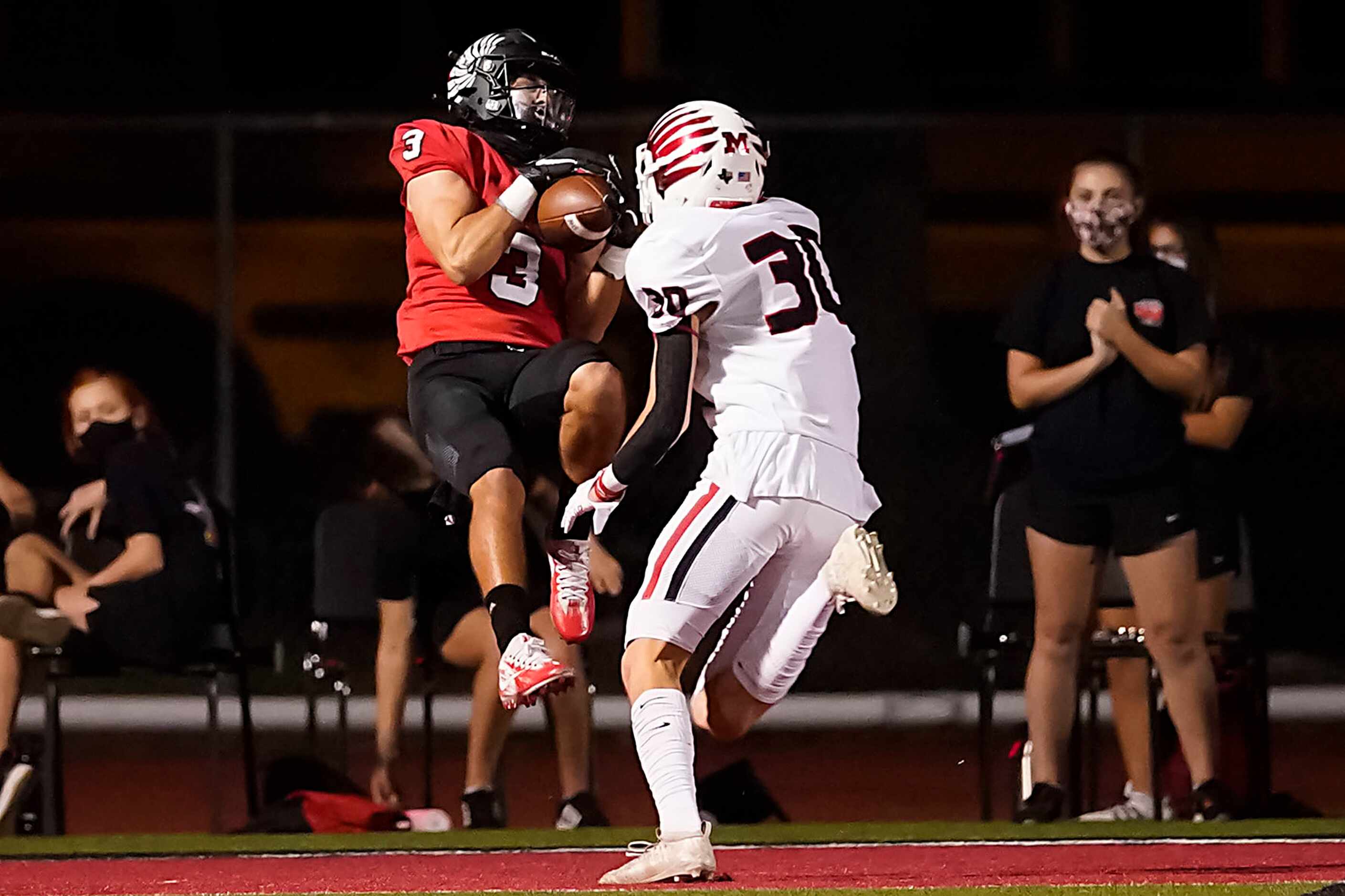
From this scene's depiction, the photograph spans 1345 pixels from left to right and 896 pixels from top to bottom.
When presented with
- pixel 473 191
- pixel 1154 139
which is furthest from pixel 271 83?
pixel 1154 139

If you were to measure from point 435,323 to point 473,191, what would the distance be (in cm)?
40

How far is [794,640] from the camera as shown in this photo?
4.86 meters

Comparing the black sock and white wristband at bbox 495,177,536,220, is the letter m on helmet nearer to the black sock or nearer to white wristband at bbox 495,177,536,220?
white wristband at bbox 495,177,536,220

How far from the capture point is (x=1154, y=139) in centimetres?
679

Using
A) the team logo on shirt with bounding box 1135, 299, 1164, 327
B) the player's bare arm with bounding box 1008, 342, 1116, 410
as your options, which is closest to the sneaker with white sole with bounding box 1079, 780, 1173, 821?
the player's bare arm with bounding box 1008, 342, 1116, 410

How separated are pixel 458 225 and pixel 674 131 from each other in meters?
0.90

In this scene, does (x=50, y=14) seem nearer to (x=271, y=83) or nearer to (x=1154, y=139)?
(x=271, y=83)

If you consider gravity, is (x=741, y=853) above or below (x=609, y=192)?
below

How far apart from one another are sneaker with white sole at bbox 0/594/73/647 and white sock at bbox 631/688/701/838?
271 cm

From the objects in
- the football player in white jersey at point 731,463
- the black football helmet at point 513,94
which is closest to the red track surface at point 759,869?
the football player in white jersey at point 731,463

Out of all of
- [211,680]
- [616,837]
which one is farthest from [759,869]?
[211,680]

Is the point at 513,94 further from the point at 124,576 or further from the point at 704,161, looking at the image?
the point at 124,576

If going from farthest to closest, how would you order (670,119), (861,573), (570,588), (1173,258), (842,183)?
(842,183)
(1173,258)
(570,588)
(670,119)
(861,573)

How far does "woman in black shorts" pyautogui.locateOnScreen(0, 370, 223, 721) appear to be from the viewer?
6547 mm
